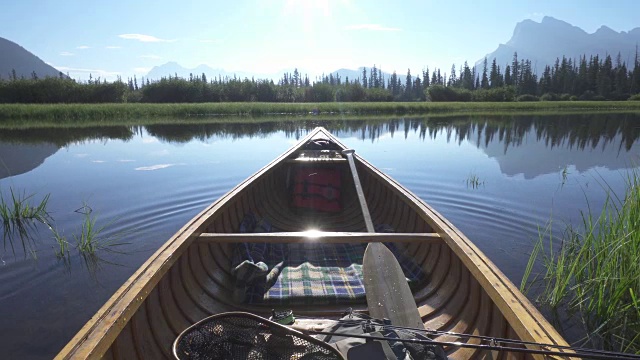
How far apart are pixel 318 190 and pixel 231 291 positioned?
3170 millimetres

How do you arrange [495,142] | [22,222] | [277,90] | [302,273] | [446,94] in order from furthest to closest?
[446,94]
[277,90]
[495,142]
[22,222]
[302,273]

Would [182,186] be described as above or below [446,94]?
below

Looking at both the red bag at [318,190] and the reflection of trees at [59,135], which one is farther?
the reflection of trees at [59,135]

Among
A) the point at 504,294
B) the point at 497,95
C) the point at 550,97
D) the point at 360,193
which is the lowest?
the point at 504,294

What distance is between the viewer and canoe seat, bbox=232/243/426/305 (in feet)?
11.1

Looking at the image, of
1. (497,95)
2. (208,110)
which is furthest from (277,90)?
(497,95)

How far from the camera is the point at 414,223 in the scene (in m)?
4.52

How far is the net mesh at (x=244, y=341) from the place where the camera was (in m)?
1.81

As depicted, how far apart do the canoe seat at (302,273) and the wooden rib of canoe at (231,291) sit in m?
0.10

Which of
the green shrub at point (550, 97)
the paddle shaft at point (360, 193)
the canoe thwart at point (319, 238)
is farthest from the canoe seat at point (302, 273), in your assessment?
the green shrub at point (550, 97)

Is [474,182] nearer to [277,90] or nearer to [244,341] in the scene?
[244,341]

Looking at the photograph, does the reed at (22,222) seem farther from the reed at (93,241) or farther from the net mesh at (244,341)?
the net mesh at (244,341)

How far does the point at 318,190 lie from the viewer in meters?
6.49

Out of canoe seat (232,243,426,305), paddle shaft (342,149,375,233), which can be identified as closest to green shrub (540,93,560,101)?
paddle shaft (342,149,375,233)
